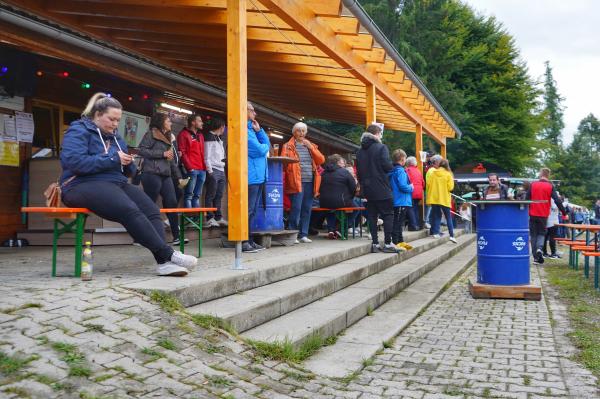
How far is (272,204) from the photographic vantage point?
767 centimetres

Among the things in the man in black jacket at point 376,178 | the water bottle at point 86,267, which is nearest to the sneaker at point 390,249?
the man in black jacket at point 376,178

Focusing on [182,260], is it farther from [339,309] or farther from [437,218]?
[437,218]

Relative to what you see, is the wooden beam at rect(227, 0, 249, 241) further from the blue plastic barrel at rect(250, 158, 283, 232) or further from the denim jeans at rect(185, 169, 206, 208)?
the denim jeans at rect(185, 169, 206, 208)

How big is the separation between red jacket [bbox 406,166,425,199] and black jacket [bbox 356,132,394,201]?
401 centimetres

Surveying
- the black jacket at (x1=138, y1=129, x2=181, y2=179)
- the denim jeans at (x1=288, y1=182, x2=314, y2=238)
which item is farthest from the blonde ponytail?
the denim jeans at (x1=288, y1=182, x2=314, y2=238)

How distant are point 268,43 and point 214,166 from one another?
209 centimetres

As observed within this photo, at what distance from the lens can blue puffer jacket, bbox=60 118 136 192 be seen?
4387 mm

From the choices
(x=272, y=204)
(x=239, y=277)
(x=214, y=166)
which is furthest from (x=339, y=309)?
(x=214, y=166)

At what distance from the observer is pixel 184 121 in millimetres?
10398

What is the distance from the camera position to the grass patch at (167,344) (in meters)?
3.37

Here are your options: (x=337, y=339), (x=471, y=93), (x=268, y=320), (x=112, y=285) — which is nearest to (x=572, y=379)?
(x=337, y=339)

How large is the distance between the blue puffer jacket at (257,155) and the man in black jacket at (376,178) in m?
1.93

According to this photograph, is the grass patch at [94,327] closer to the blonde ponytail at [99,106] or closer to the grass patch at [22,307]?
the grass patch at [22,307]

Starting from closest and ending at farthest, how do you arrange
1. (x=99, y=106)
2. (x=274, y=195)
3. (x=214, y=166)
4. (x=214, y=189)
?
(x=99, y=106) → (x=274, y=195) → (x=214, y=166) → (x=214, y=189)
